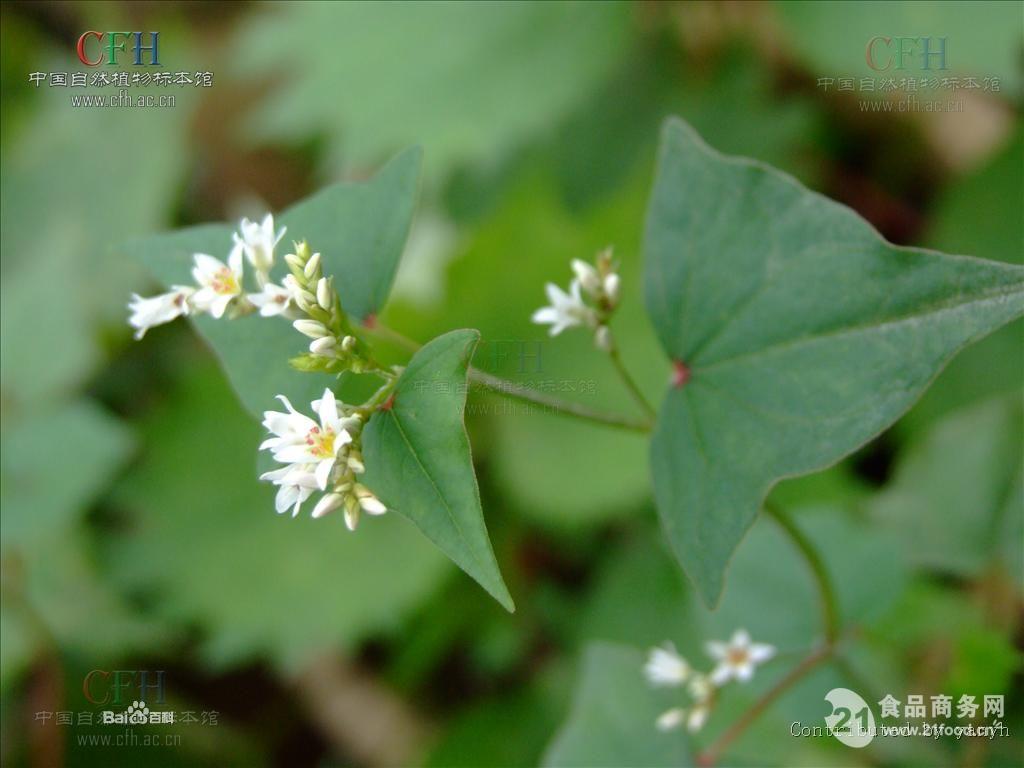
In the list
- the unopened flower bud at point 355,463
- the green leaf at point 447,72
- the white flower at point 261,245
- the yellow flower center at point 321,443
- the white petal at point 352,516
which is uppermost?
the green leaf at point 447,72

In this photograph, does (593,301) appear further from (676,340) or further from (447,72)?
(447,72)

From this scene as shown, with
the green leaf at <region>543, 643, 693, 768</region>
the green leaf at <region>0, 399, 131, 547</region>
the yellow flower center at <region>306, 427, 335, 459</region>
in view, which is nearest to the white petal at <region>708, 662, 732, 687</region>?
the green leaf at <region>543, 643, 693, 768</region>

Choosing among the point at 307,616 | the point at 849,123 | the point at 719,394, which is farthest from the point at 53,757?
the point at 849,123

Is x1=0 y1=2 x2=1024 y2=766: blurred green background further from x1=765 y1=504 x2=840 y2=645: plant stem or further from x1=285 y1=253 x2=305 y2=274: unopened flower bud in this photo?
x1=285 y1=253 x2=305 y2=274: unopened flower bud

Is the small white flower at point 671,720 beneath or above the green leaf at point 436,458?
beneath

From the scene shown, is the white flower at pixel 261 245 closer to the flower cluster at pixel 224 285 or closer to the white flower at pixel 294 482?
the flower cluster at pixel 224 285

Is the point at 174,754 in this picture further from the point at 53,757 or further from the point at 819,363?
the point at 819,363

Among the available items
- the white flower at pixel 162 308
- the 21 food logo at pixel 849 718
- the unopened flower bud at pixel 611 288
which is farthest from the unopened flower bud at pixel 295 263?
the 21 food logo at pixel 849 718
